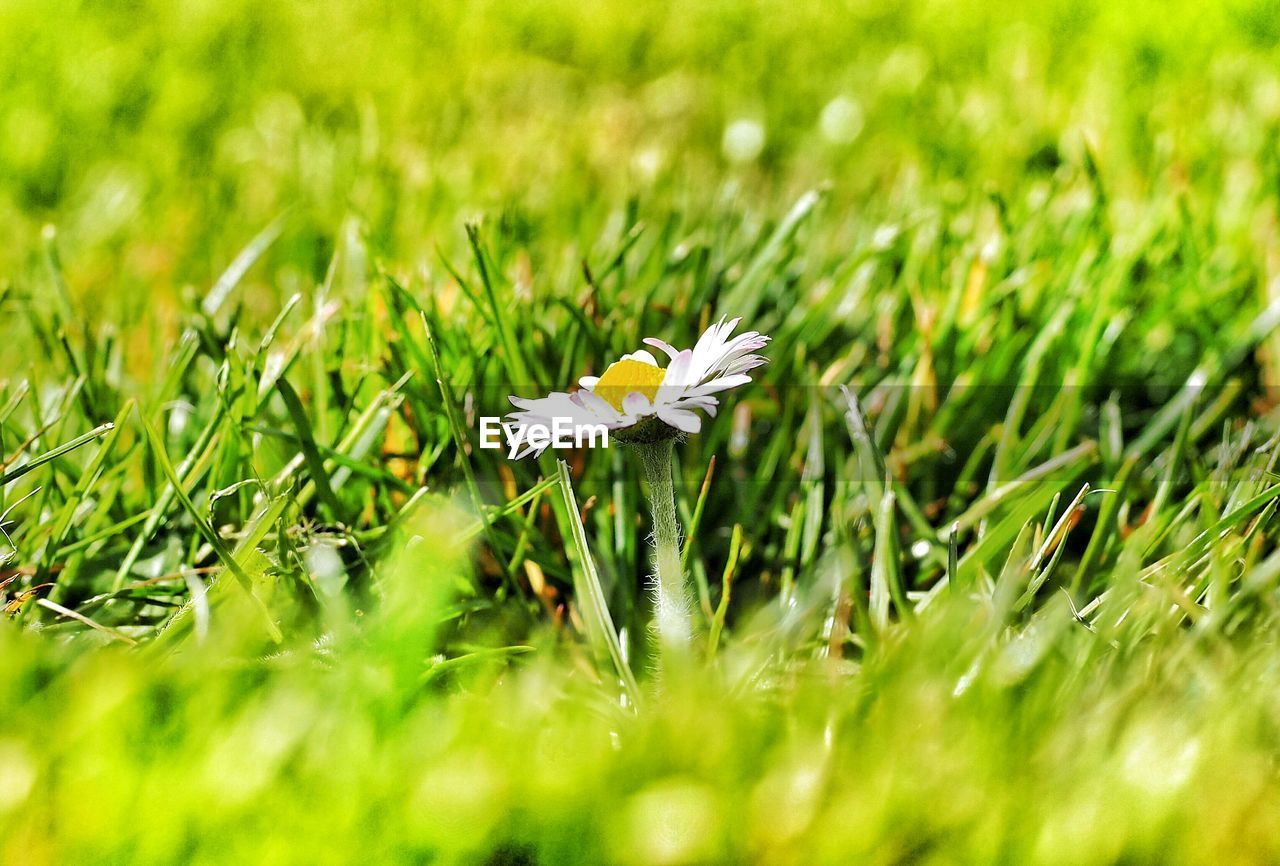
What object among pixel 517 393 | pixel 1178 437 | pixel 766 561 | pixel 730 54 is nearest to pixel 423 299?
pixel 517 393

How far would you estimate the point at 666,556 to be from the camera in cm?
87

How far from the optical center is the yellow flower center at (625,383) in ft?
2.68

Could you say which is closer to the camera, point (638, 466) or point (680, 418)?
point (680, 418)

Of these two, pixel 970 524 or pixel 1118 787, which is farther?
pixel 970 524

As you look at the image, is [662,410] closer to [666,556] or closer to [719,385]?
[719,385]

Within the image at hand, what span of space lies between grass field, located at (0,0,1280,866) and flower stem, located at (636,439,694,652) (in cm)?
3

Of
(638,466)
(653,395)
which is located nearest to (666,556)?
(653,395)

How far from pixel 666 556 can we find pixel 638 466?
341 mm

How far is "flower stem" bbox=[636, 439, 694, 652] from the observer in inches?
32.6

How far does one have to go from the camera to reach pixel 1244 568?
39.0 inches

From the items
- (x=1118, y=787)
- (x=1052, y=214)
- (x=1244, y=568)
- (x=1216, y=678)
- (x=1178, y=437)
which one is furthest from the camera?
(x=1052, y=214)

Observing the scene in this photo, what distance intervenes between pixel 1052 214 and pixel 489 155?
1163 millimetres

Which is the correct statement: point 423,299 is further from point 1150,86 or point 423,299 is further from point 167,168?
point 1150,86

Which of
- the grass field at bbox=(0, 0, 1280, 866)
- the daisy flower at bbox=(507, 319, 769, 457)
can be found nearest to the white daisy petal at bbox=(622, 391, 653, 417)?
the daisy flower at bbox=(507, 319, 769, 457)
